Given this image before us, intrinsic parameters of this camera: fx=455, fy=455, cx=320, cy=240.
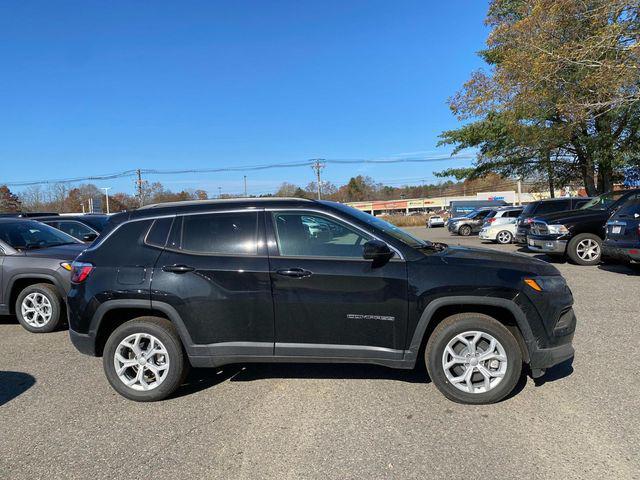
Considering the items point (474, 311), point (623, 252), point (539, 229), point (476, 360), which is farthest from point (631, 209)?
point (476, 360)

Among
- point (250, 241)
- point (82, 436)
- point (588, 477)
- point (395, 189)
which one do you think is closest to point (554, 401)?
point (588, 477)

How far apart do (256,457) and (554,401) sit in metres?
2.49

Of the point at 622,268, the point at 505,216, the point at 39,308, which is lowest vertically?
the point at 622,268

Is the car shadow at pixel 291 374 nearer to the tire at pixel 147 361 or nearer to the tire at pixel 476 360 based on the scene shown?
the tire at pixel 147 361

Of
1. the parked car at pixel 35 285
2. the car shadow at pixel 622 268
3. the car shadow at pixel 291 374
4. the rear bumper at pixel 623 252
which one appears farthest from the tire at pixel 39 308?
the car shadow at pixel 622 268

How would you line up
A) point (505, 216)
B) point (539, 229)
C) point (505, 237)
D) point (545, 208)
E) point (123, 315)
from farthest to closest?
1. point (505, 216)
2. point (505, 237)
3. point (545, 208)
4. point (539, 229)
5. point (123, 315)

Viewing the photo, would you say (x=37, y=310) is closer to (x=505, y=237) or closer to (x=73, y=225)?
(x=73, y=225)

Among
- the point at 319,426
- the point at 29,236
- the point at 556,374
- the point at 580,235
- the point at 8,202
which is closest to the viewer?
the point at 319,426

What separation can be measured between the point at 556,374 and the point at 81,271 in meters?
4.56

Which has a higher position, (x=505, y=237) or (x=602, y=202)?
(x=602, y=202)

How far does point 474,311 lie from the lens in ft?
12.7

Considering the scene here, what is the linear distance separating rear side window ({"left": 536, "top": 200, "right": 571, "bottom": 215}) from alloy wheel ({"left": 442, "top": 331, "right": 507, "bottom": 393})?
13.0 meters

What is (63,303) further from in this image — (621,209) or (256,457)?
(621,209)

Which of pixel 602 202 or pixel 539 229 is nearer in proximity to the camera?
pixel 539 229
